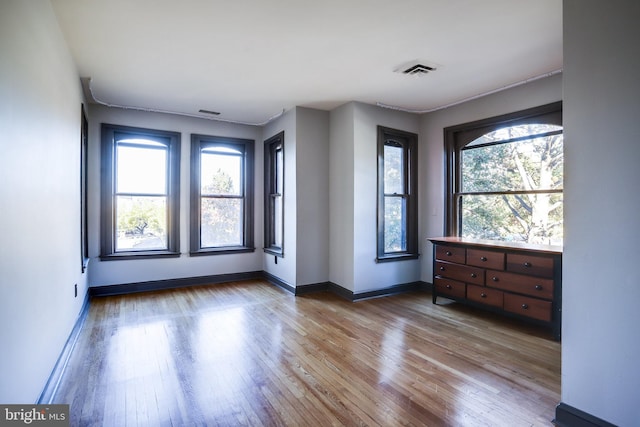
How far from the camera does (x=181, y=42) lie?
2.79 metres

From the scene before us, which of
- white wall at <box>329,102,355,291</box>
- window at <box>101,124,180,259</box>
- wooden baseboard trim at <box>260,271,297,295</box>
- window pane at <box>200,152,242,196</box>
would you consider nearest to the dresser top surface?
white wall at <box>329,102,355,291</box>

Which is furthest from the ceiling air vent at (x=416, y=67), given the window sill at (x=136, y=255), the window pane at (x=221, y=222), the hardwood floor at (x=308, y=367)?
the window sill at (x=136, y=255)

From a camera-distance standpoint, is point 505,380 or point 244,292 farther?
point 244,292

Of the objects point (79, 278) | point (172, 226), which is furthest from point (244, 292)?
point (79, 278)

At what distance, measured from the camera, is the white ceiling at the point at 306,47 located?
2.33 metres

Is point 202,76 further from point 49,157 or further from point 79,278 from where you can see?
point 79,278

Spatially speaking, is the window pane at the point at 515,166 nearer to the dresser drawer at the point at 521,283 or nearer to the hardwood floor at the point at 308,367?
the dresser drawer at the point at 521,283

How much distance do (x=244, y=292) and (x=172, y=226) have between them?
156 centimetres

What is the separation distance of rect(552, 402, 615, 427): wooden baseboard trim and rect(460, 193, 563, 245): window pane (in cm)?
226

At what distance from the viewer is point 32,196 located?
1841mm

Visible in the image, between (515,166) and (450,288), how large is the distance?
169cm

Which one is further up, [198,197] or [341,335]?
[198,197]

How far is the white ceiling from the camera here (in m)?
2.33

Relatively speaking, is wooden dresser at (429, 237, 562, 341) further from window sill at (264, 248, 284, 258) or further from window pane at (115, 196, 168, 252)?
window pane at (115, 196, 168, 252)
